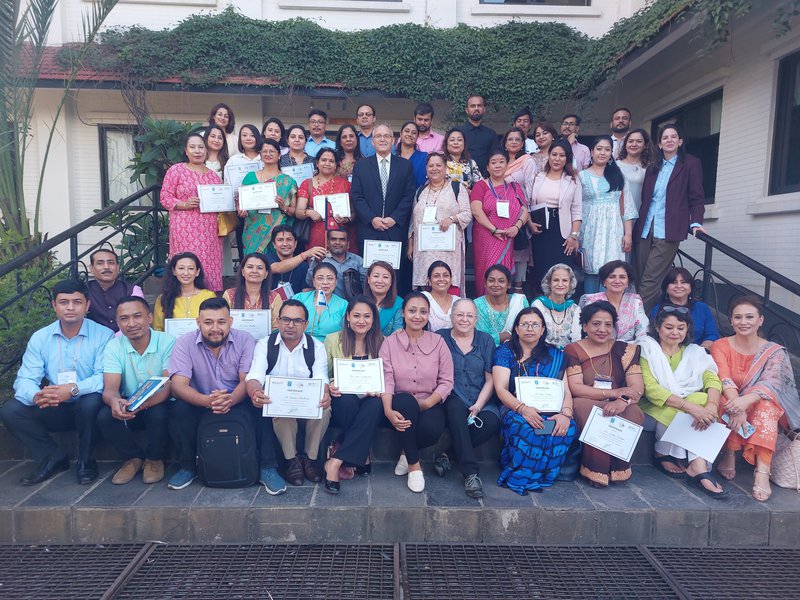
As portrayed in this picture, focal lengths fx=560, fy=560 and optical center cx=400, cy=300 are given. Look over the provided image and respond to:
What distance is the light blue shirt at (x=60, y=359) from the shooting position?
13.7ft

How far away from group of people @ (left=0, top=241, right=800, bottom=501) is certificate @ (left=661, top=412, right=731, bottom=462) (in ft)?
0.18

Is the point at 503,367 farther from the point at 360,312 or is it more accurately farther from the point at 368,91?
the point at 368,91

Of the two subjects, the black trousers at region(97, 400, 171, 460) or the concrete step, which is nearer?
the concrete step

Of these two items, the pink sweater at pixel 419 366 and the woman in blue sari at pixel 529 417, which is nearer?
the woman in blue sari at pixel 529 417

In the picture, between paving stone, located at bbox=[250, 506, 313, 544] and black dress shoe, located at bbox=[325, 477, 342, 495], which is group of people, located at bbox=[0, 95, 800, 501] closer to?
black dress shoe, located at bbox=[325, 477, 342, 495]

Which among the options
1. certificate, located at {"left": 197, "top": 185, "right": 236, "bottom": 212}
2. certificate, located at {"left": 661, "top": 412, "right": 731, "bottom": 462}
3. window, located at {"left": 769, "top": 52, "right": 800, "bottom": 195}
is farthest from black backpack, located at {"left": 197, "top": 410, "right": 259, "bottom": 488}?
window, located at {"left": 769, "top": 52, "right": 800, "bottom": 195}

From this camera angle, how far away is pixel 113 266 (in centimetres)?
503

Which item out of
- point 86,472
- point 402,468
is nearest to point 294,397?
point 402,468

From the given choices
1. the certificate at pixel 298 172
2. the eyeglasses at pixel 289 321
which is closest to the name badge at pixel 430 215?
the certificate at pixel 298 172

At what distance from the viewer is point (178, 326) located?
4711 mm

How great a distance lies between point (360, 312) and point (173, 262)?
6.02 feet

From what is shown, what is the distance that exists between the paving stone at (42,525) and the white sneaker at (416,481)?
7.51 ft

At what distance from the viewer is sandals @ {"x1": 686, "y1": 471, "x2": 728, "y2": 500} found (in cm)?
403

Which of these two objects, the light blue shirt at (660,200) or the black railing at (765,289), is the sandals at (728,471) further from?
the light blue shirt at (660,200)
